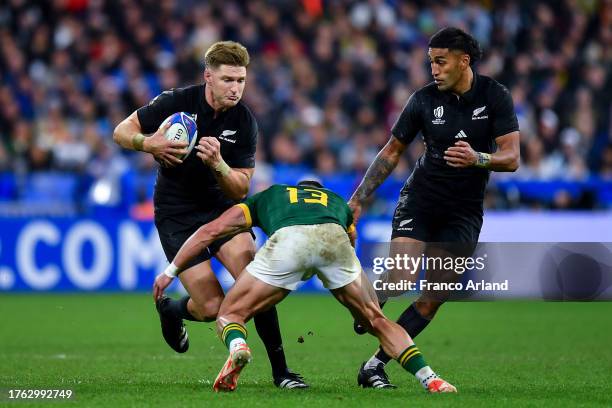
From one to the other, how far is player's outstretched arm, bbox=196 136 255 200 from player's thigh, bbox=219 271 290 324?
2.68 ft

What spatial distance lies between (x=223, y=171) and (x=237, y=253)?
0.67 m

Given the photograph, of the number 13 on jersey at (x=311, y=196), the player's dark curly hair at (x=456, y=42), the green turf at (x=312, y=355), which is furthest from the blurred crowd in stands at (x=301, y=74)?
the number 13 on jersey at (x=311, y=196)

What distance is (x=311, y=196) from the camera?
302 inches

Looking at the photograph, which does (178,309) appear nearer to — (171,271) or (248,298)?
(171,271)

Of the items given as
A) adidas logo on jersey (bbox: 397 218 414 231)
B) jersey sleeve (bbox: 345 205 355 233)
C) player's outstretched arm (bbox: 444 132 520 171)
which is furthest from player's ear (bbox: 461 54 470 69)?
jersey sleeve (bbox: 345 205 355 233)

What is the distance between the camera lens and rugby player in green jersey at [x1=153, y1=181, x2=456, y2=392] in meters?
7.39

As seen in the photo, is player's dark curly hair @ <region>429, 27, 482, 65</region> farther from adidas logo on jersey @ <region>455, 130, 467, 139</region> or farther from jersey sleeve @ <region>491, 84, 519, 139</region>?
adidas logo on jersey @ <region>455, 130, 467, 139</region>

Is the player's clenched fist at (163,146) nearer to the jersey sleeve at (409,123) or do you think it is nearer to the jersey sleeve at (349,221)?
the jersey sleeve at (349,221)

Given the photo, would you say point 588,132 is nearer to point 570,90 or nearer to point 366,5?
point 570,90

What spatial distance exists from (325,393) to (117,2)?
1473 cm

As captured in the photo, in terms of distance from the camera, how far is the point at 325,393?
7.55 metres

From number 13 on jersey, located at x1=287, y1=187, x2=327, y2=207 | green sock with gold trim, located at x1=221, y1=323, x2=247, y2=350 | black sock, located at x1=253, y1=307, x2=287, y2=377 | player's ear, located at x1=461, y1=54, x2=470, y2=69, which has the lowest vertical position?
black sock, located at x1=253, y1=307, x2=287, y2=377

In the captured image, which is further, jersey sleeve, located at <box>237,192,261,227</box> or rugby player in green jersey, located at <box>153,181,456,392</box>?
jersey sleeve, located at <box>237,192,261,227</box>

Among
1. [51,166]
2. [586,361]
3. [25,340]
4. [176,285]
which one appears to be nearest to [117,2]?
[51,166]
